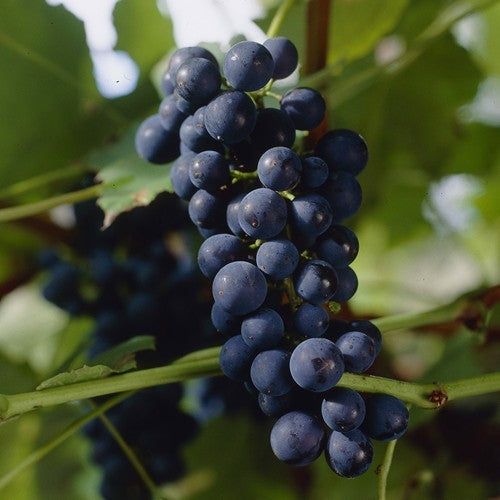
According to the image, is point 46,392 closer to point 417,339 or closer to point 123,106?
point 123,106

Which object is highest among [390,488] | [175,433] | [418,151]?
[418,151]

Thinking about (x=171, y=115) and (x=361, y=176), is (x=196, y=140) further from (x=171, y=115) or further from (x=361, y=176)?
(x=361, y=176)

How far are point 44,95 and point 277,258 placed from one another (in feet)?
1.79

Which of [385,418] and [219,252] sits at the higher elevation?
[219,252]

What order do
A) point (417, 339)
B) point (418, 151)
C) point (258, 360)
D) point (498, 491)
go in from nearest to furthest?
point (258, 360), point (498, 491), point (418, 151), point (417, 339)

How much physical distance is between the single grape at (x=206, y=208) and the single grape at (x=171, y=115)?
8cm

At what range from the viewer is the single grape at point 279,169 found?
50cm

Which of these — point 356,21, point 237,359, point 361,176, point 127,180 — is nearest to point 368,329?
point 237,359

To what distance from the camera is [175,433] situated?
91cm

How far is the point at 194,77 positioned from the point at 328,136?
0.39 ft

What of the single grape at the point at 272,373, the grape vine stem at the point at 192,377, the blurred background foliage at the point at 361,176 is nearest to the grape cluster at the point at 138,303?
the blurred background foliage at the point at 361,176

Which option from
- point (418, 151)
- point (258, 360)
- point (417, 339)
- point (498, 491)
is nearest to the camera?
point (258, 360)

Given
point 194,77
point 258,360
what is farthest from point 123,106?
point 258,360

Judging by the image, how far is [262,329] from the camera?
1.59 feet
